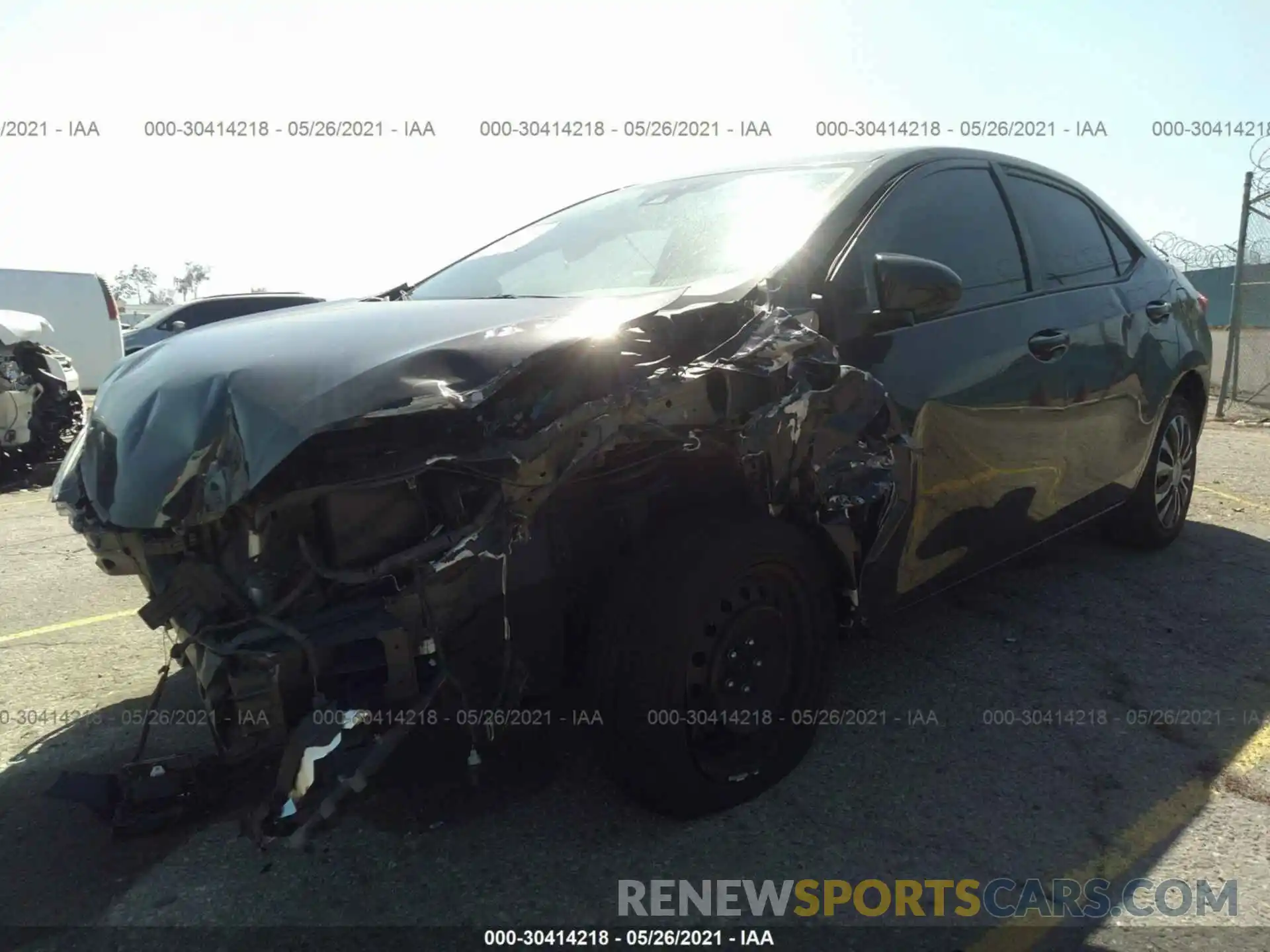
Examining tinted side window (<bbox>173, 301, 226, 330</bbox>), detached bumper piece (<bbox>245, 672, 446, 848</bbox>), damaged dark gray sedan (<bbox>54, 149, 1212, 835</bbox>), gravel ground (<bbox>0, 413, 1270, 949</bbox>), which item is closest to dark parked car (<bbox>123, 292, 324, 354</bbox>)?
tinted side window (<bbox>173, 301, 226, 330</bbox>)

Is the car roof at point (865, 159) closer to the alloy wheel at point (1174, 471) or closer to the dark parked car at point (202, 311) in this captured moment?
the alloy wheel at point (1174, 471)

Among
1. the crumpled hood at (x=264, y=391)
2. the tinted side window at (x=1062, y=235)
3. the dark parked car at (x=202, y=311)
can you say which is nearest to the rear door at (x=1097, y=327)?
the tinted side window at (x=1062, y=235)

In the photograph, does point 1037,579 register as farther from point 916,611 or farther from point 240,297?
point 240,297

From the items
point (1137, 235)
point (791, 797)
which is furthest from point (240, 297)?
point (791, 797)

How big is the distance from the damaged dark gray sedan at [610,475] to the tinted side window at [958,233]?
0.6 inches

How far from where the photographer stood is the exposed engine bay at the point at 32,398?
779cm

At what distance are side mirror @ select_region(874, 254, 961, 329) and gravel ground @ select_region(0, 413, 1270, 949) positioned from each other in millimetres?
1326

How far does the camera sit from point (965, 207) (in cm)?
342

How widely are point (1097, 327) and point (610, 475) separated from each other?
2.43 meters

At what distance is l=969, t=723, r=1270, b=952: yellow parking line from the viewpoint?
82.5 inches

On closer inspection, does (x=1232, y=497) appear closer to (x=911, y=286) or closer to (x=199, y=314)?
(x=911, y=286)

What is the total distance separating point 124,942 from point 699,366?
1817mm

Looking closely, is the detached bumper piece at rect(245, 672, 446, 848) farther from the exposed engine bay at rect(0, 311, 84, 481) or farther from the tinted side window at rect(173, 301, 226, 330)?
the tinted side window at rect(173, 301, 226, 330)

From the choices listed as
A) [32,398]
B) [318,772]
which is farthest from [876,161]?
[32,398]
